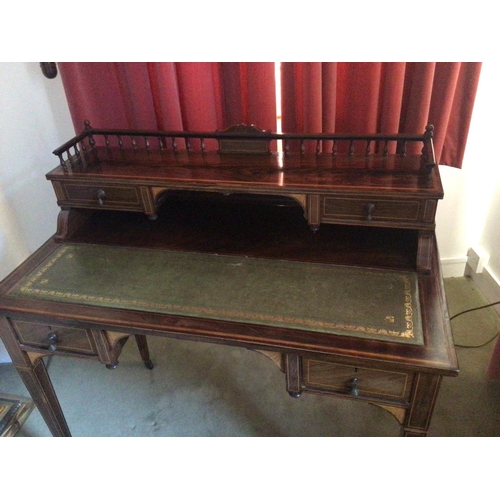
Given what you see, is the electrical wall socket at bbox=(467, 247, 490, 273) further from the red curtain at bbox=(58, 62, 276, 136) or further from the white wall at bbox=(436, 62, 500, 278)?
the red curtain at bbox=(58, 62, 276, 136)

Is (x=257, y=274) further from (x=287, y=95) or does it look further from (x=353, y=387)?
(x=287, y=95)

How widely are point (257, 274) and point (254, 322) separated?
173 millimetres

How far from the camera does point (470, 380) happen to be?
1612 millimetres

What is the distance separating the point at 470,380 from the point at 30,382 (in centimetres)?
146

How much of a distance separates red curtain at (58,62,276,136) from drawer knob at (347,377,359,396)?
0.88 m

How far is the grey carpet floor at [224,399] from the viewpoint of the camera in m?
1.50

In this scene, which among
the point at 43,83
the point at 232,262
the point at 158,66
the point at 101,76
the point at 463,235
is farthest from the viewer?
the point at 463,235

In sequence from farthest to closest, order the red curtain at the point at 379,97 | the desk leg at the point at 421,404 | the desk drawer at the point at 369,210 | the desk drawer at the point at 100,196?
the red curtain at the point at 379,97
the desk drawer at the point at 100,196
the desk drawer at the point at 369,210
the desk leg at the point at 421,404

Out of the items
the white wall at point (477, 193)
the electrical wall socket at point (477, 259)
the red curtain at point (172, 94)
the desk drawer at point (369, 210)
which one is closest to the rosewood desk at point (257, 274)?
the desk drawer at point (369, 210)

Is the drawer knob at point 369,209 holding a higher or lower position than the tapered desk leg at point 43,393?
higher

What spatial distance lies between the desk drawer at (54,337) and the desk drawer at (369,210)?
670mm

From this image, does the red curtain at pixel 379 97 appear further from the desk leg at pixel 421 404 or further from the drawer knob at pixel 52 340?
the drawer knob at pixel 52 340
